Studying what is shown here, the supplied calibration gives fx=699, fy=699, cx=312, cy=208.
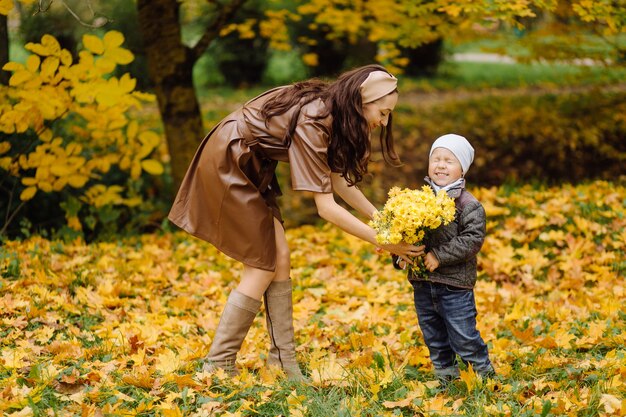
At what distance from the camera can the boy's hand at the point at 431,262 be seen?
2.96m

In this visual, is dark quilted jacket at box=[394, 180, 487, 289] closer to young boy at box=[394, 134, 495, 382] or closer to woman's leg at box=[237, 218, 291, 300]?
young boy at box=[394, 134, 495, 382]

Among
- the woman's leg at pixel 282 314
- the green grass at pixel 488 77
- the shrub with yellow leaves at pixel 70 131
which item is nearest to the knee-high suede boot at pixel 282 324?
the woman's leg at pixel 282 314

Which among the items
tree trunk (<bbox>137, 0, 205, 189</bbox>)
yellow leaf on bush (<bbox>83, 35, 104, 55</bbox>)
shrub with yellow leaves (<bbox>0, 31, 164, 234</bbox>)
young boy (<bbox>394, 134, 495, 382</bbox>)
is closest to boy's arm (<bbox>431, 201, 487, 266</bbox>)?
young boy (<bbox>394, 134, 495, 382</bbox>)

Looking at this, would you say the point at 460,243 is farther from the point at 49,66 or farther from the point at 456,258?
the point at 49,66

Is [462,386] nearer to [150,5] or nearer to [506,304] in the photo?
[506,304]

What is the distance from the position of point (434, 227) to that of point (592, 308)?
1.74 metres

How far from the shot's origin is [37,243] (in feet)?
16.9

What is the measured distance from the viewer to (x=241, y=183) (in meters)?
3.08

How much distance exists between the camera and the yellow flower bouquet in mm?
2787

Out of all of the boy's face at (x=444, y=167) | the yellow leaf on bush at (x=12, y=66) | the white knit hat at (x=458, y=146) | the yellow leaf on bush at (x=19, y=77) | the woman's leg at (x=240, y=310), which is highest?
the white knit hat at (x=458, y=146)

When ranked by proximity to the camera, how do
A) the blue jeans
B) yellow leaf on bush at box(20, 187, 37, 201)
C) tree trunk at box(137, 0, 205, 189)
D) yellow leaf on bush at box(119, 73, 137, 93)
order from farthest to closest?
1. tree trunk at box(137, 0, 205, 189)
2. yellow leaf on bush at box(20, 187, 37, 201)
3. yellow leaf on bush at box(119, 73, 137, 93)
4. the blue jeans

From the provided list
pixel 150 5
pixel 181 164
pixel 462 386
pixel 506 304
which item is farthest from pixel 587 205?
pixel 150 5

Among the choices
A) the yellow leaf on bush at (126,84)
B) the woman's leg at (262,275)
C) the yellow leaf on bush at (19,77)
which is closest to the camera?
the woman's leg at (262,275)

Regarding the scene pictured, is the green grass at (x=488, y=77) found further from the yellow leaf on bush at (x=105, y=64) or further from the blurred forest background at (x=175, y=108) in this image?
the yellow leaf on bush at (x=105, y=64)
